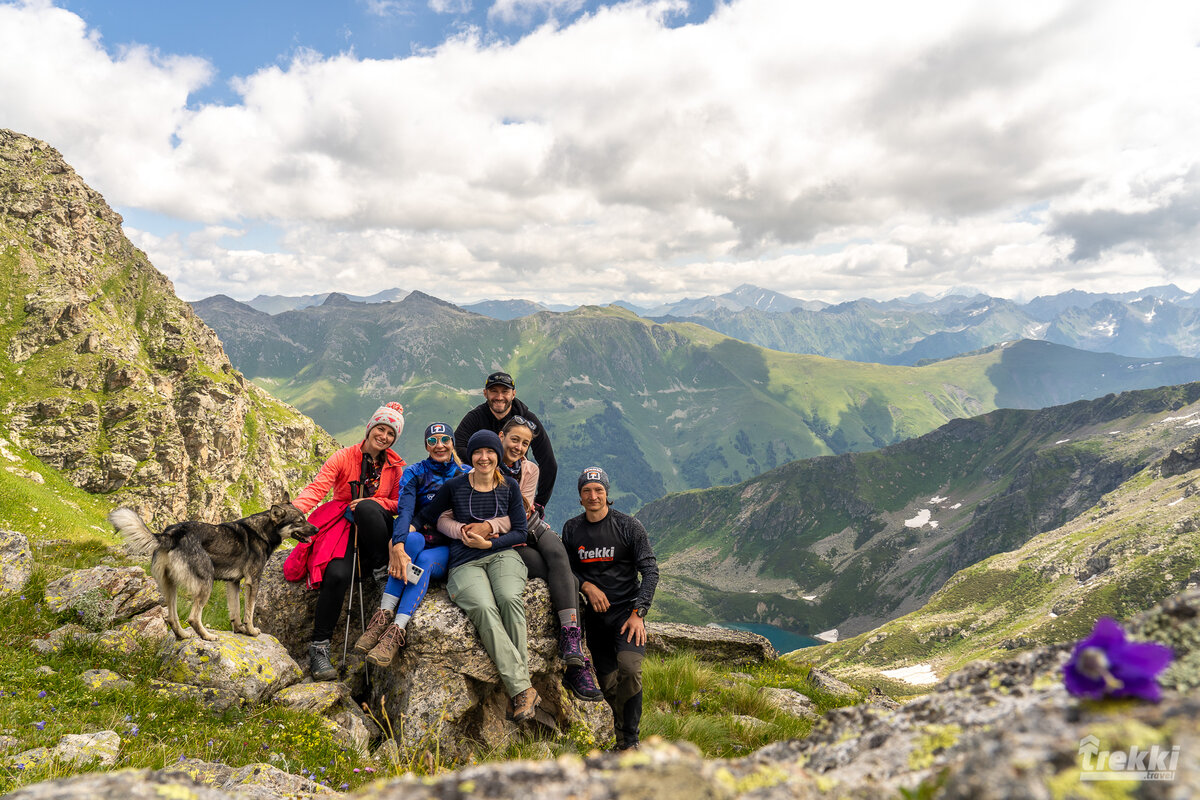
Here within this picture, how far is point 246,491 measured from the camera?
123 meters

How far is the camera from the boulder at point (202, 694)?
27.2ft

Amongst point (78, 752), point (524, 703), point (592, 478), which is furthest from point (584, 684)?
point (78, 752)

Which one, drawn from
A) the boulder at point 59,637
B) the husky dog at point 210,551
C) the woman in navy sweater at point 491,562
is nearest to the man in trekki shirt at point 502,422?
the woman in navy sweater at point 491,562

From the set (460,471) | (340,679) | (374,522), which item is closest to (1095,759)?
(460,471)

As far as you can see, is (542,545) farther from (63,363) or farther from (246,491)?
(246,491)

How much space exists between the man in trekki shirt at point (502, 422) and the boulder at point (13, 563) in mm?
8344

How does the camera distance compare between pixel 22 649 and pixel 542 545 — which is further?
pixel 542 545

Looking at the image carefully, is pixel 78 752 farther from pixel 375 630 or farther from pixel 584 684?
pixel 584 684

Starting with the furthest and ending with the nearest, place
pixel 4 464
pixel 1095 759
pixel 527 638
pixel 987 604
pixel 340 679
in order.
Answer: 1. pixel 987 604
2. pixel 4 464
3. pixel 340 679
4. pixel 527 638
5. pixel 1095 759

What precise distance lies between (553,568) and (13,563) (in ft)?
34.4

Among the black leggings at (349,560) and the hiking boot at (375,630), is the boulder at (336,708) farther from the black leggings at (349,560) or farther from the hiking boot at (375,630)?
the black leggings at (349,560)

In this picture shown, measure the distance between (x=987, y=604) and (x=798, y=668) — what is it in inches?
8299

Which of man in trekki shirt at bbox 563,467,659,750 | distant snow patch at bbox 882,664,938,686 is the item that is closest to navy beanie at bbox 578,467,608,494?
man in trekki shirt at bbox 563,467,659,750

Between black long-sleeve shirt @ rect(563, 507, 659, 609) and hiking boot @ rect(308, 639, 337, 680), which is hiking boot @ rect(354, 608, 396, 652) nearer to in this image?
hiking boot @ rect(308, 639, 337, 680)
